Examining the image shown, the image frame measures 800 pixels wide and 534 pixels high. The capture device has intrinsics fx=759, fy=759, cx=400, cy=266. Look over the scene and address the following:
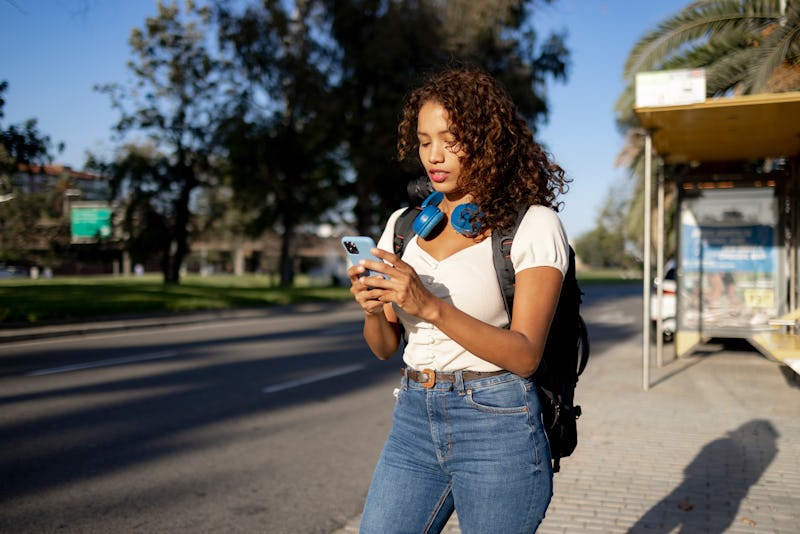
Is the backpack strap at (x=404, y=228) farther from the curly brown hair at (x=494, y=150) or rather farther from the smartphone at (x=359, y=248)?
the smartphone at (x=359, y=248)

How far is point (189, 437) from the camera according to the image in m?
6.26

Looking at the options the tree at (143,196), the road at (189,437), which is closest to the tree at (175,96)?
the tree at (143,196)

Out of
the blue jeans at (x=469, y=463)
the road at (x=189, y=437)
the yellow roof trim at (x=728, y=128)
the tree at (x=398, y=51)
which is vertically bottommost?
the road at (x=189, y=437)

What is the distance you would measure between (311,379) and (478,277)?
7787 millimetres

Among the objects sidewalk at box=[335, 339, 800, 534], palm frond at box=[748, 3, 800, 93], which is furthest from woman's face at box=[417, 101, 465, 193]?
palm frond at box=[748, 3, 800, 93]

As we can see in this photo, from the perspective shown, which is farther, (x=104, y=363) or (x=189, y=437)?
(x=104, y=363)

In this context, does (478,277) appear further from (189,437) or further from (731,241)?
(731,241)

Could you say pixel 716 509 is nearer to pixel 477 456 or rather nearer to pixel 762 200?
pixel 477 456

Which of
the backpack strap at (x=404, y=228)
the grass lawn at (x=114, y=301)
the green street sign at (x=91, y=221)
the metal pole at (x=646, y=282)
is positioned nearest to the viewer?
the backpack strap at (x=404, y=228)

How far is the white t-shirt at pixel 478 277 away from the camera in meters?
1.76

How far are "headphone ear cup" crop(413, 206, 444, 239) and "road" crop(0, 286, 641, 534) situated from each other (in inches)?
112

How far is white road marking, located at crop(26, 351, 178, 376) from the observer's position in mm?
9930

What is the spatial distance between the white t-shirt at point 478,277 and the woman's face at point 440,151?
19 cm

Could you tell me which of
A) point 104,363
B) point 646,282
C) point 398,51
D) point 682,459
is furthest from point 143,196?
point 682,459
